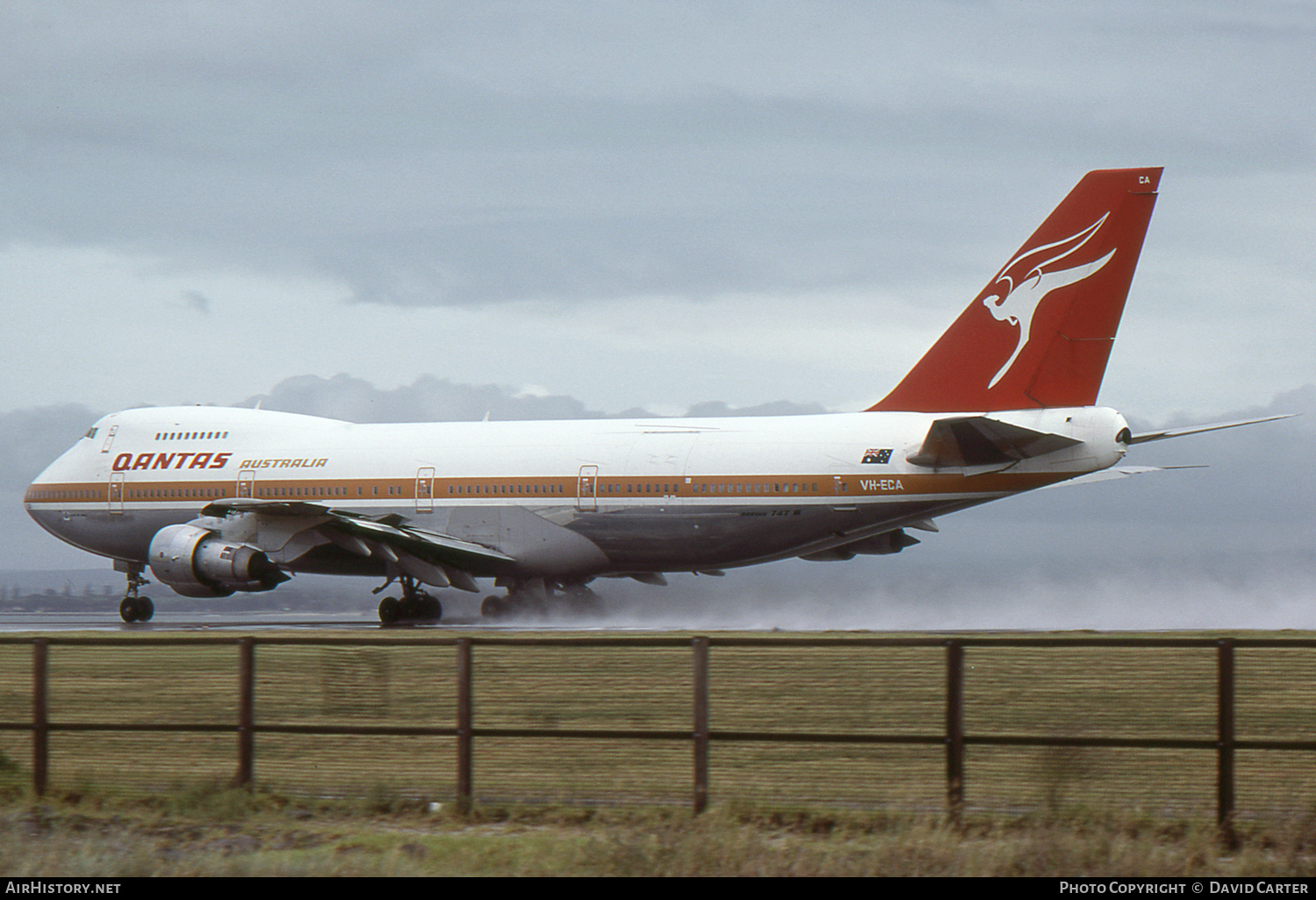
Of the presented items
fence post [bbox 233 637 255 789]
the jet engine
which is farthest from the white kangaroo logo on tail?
fence post [bbox 233 637 255 789]

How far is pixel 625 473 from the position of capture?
28188mm

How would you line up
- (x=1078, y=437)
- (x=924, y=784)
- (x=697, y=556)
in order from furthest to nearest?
1. (x=697, y=556)
2. (x=1078, y=437)
3. (x=924, y=784)

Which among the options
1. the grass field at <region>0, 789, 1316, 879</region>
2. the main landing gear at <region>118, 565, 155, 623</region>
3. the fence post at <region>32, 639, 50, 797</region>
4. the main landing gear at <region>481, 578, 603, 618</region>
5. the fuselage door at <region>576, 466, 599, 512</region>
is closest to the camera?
the grass field at <region>0, 789, 1316, 879</region>

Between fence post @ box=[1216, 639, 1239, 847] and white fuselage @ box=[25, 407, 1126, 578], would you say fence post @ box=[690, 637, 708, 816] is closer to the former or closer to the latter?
fence post @ box=[1216, 639, 1239, 847]

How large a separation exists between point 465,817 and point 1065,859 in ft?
13.2

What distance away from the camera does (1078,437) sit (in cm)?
2427

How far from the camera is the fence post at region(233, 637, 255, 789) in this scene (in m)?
9.67

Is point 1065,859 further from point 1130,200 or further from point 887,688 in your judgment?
point 1130,200

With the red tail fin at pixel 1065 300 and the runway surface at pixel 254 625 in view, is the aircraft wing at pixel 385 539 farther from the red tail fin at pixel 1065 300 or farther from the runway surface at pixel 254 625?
the red tail fin at pixel 1065 300

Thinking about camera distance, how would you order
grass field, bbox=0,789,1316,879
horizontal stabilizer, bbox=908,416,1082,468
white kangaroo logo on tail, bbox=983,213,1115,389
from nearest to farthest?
grass field, bbox=0,789,1316,879, horizontal stabilizer, bbox=908,416,1082,468, white kangaroo logo on tail, bbox=983,213,1115,389

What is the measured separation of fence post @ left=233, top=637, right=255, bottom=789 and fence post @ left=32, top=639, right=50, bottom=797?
1.58 m

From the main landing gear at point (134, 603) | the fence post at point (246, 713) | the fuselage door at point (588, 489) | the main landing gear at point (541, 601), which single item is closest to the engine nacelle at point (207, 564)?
the main landing gear at point (134, 603)

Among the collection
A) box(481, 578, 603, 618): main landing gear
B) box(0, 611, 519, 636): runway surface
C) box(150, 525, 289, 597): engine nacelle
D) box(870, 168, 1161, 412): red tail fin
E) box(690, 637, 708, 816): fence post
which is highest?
box(870, 168, 1161, 412): red tail fin
